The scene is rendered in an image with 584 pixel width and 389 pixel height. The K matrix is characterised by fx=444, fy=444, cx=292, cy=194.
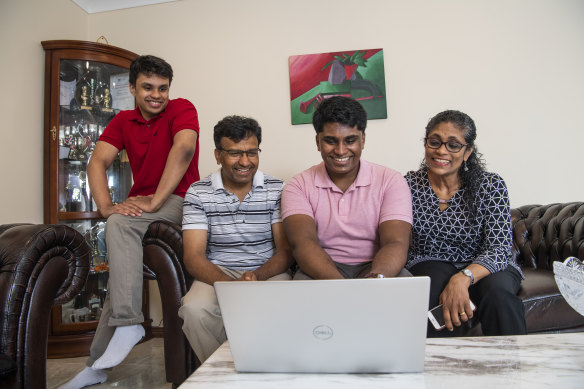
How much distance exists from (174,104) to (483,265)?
1568 millimetres

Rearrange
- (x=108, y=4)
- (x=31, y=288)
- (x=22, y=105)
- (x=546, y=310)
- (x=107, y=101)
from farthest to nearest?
(x=108, y=4), (x=107, y=101), (x=22, y=105), (x=546, y=310), (x=31, y=288)

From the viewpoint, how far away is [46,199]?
2.72m

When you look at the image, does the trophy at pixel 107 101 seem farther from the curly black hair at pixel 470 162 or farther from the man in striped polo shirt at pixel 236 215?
the curly black hair at pixel 470 162

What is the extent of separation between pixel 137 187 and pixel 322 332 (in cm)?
160

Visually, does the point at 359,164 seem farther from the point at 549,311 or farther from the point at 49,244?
the point at 49,244

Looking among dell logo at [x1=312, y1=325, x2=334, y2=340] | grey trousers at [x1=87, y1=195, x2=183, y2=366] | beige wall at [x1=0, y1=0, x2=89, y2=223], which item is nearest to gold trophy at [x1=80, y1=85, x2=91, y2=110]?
beige wall at [x1=0, y1=0, x2=89, y2=223]

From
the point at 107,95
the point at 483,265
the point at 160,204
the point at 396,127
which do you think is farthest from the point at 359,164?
the point at 107,95

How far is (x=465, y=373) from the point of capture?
865 mm

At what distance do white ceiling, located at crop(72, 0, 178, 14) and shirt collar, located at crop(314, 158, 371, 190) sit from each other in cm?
208

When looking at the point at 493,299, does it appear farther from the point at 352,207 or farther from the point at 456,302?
the point at 352,207

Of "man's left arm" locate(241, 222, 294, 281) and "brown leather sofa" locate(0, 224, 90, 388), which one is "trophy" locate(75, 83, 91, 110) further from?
"man's left arm" locate(241, 222, 294, 281)

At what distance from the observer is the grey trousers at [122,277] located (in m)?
1.82

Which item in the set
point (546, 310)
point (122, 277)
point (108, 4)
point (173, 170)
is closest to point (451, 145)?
point (546, 310)

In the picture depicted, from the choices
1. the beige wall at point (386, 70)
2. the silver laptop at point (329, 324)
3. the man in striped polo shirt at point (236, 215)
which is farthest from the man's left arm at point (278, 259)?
the beige wall at point (386, 70)
